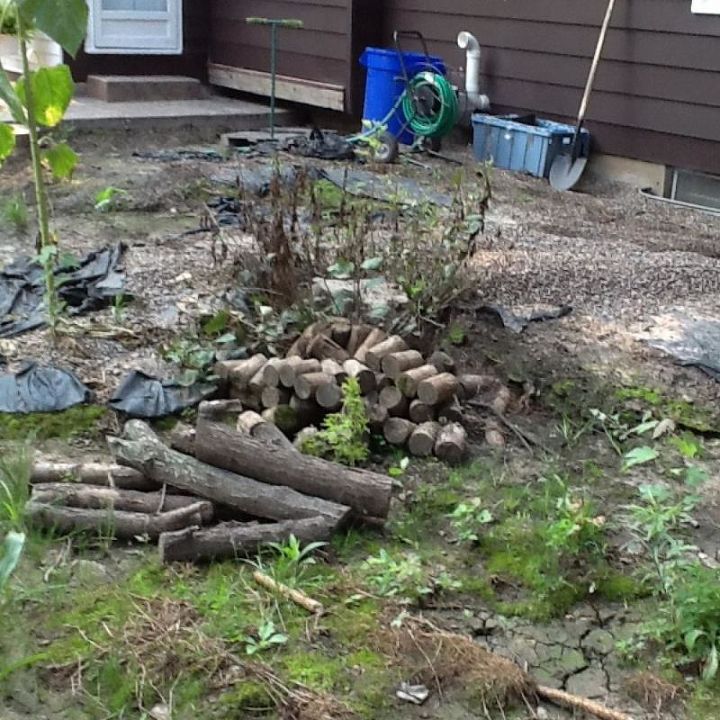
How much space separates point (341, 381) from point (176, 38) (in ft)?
26.8

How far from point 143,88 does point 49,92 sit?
637 cm

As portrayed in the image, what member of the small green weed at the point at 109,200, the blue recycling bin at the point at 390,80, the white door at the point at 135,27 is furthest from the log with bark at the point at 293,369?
the white door at the point at 135,27

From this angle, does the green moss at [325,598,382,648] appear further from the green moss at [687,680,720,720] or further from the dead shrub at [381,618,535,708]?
the green moss at [687,680,720,720]

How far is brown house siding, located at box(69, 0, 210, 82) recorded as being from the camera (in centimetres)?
1057

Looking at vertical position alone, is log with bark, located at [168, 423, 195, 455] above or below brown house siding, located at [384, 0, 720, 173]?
below

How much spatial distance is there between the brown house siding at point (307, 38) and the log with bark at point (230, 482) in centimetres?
672

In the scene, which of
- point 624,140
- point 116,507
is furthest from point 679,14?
point 116,507

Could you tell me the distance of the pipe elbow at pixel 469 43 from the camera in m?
8.48

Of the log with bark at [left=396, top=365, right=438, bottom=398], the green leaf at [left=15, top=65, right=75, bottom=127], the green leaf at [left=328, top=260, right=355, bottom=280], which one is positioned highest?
the green leaf at [left=15, top=65, right=75, bottom=127]

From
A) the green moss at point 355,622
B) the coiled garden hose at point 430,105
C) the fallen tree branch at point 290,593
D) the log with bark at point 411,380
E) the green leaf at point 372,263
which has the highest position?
the coiled garden hose at point 430,105

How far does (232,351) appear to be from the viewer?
13.5 feet

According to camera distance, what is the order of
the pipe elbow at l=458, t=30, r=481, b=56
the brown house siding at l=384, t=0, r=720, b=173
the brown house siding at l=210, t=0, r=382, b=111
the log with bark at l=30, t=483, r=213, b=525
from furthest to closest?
the brown house siding at l=210, t=0, r=382, b=111
the pipe elbow at l=458, t=30, r=481, b=56
the brown house siding at l=384, t=0, r=720, b=173
the log with bark at l=30, t=483, r=213, b=525

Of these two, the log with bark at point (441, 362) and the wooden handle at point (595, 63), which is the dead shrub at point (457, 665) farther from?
the wooden handle at point (595, 63)

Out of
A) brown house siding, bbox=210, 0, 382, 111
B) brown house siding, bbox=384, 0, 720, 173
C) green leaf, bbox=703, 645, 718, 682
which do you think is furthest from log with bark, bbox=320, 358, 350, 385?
brown house siding, bbox=210, 0, 382, 111
